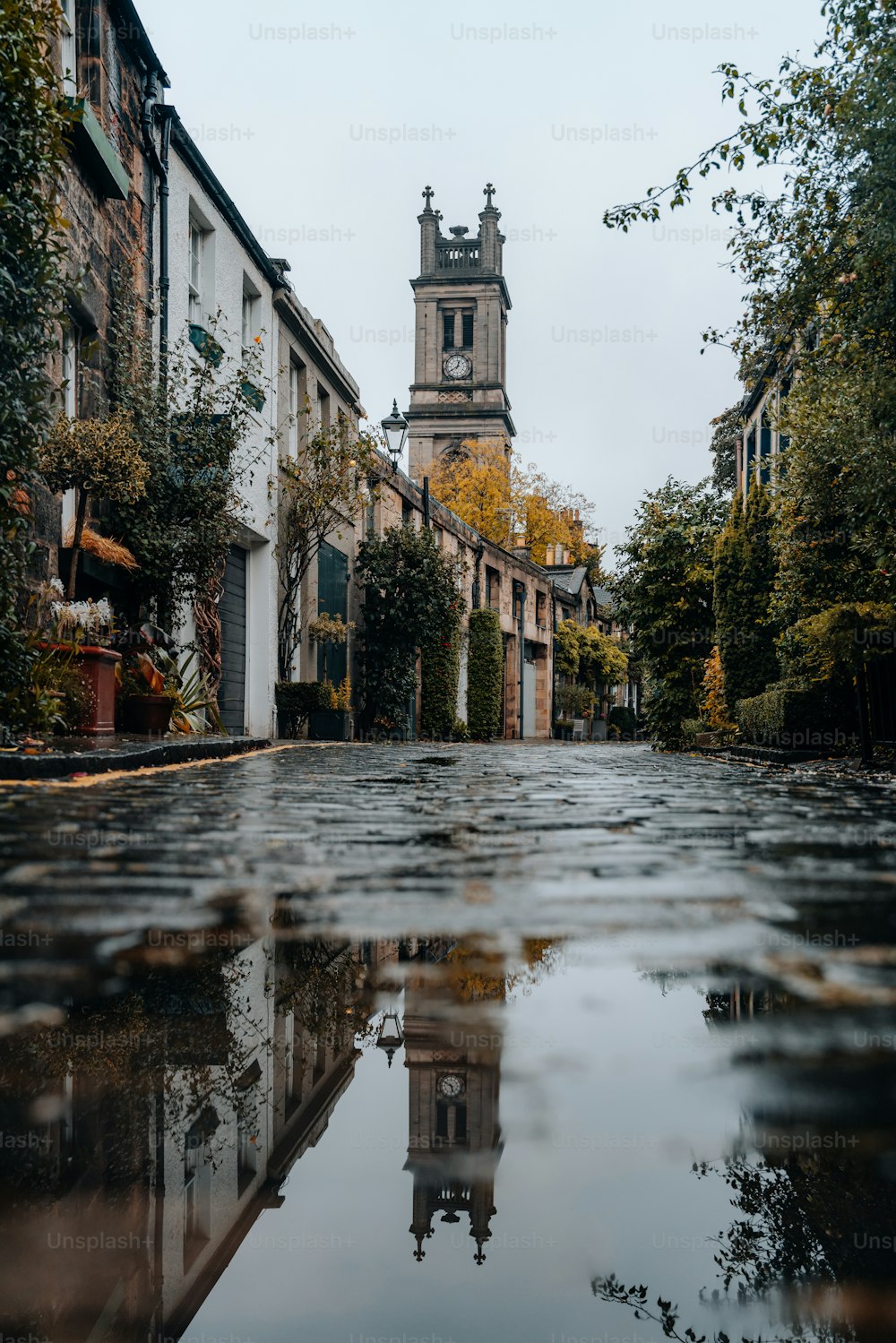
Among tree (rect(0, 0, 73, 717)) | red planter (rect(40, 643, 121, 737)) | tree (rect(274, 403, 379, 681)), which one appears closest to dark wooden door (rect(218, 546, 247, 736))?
tree (rect(274, 403, 379, 681))

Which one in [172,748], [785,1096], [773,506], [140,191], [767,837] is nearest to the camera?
[785,1096]

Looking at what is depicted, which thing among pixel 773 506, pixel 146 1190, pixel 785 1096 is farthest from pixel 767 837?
pixel 773 506

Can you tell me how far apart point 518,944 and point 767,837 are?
64.2 inches

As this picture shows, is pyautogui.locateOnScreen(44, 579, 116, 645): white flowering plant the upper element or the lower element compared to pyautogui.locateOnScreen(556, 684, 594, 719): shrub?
upper

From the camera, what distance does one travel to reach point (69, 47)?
33.0 ft

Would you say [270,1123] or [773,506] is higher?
[773,506]

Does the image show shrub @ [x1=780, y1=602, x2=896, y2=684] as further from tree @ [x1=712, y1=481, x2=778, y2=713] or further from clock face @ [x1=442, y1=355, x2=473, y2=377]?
clock face @ [x1=442, y1=355, x2=473, y2=377]

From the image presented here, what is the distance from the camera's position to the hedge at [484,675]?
2981 cm

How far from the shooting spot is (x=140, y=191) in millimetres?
11961

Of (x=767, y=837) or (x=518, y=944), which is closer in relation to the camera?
(x=518, y=944)

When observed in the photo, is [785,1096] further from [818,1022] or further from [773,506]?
[773,506]

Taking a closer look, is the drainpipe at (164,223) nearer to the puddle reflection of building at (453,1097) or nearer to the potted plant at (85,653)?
the potted plant at (85,653)

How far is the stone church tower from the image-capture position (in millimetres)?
62344

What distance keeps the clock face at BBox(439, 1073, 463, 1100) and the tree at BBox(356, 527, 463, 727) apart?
19.6m
